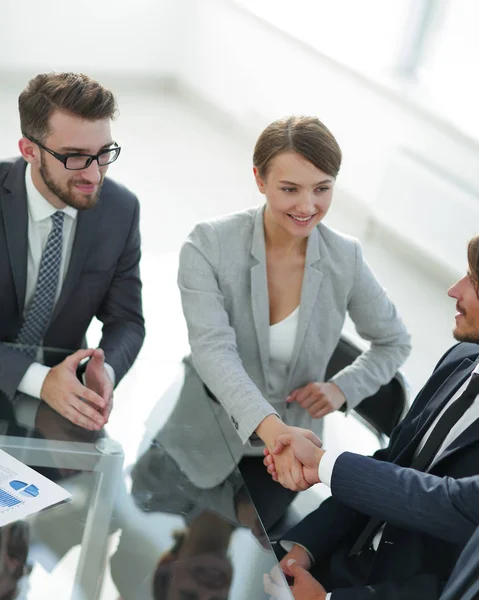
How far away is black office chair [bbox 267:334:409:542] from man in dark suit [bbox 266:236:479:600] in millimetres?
364

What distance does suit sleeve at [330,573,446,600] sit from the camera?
2.02 m

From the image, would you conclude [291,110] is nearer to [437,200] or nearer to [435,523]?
[437,200]

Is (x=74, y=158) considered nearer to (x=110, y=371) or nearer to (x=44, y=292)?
(x=44, y=292)

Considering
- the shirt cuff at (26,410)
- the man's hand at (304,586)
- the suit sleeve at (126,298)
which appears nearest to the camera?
the man's hand at (304,586)

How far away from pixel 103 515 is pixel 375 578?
0.69m

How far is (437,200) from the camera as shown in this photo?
578cm

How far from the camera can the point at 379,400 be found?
115 inches

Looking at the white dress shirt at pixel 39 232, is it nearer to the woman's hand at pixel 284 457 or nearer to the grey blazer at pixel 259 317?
the grey blazer at pixel 259 317

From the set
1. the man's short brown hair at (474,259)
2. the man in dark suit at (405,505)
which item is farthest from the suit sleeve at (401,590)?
the man's short brown hair at (474,259)

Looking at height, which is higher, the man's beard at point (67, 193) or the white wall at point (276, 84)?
the man's beard at point (67, 193)

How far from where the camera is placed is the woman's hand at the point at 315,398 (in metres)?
2.75

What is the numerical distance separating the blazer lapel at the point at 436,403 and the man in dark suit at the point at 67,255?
832mm

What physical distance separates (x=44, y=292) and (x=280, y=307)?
77 centimetres

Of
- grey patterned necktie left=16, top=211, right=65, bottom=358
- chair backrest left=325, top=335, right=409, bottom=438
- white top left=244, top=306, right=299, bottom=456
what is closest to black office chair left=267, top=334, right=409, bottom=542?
chair backrest left=325, top=335, right=409, bottom=438
